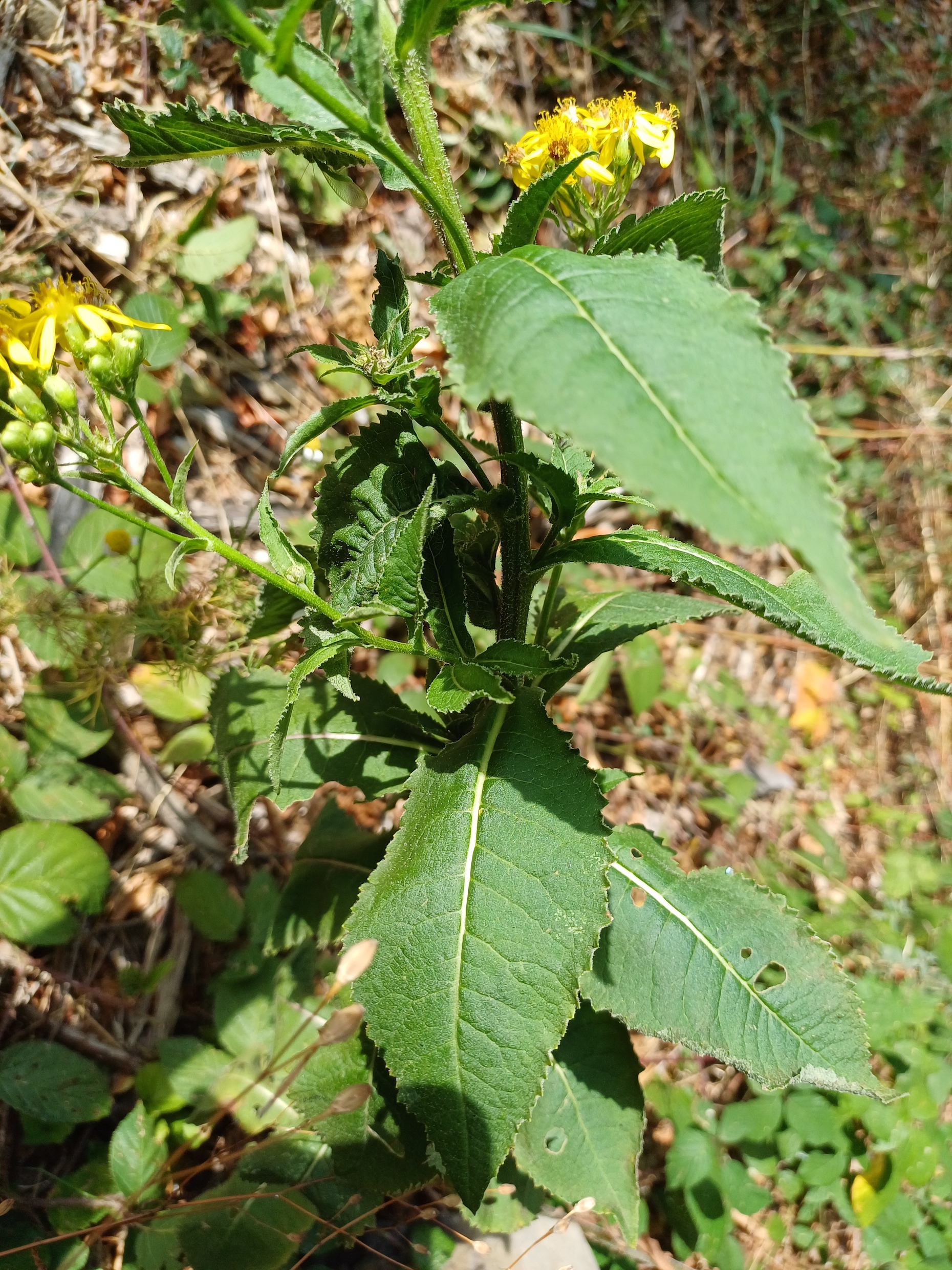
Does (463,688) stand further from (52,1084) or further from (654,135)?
(52,1084)

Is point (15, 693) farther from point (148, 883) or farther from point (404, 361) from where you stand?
point (404, 361)

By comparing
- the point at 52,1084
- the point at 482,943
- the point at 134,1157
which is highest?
the point at 482,943

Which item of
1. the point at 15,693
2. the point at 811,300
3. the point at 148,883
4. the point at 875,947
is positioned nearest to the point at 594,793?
the point at 148,883

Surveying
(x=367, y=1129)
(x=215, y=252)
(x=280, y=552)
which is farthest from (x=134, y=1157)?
(x=215, y=252)

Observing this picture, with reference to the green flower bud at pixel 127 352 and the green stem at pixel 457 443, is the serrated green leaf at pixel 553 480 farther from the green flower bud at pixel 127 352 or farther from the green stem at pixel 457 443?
the green flower bud at pixel 127 352

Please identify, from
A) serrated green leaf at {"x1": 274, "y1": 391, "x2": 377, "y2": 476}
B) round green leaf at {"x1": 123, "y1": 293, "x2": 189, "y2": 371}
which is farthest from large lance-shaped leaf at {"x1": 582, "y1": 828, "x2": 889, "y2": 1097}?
round green leaf at {"x1": 123, "y1": 293, "x2": 189, "y2": 371}

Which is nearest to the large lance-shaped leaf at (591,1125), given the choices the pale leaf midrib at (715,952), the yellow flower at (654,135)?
the pale leaf midrib at (715,952)

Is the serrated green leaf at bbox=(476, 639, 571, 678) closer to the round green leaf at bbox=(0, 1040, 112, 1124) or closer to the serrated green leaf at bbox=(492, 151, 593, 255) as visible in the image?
the serrated green leaf at bbox=(492, 151, 593, 255)
